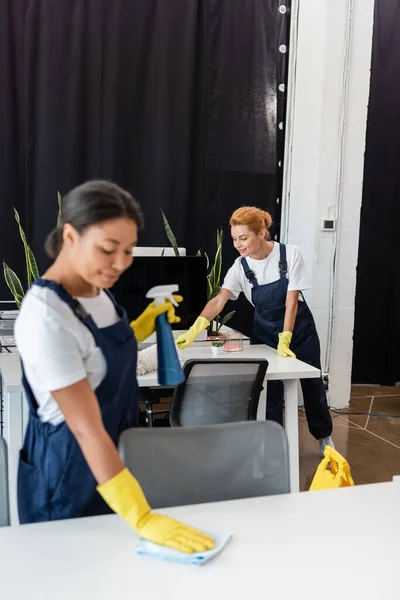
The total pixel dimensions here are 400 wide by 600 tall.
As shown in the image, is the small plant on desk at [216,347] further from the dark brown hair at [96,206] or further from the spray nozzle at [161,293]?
the dark brown hair at [96,206]

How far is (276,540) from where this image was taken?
4.14 ft

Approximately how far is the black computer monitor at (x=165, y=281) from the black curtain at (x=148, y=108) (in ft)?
4.70

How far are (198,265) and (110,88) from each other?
1843mm

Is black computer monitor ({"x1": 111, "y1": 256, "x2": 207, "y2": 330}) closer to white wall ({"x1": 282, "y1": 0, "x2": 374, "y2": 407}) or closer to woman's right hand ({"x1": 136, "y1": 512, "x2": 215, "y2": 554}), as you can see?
white wall ({"x1": 282, "y1": 0, "x2": 374, "y2": 407})

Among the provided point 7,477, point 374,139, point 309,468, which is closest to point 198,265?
point 309,468

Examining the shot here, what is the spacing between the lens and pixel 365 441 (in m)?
3.85

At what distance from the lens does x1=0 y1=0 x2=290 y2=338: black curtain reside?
409 centimetres

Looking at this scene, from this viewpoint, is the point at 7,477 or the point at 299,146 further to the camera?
the point at 299,146

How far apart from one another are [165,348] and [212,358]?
1.10 m

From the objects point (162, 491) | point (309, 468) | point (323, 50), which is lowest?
point (309, 468)

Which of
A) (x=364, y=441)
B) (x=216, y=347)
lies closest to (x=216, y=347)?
(x=216, y=347)

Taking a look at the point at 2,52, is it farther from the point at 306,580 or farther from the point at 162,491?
the point at 306,580

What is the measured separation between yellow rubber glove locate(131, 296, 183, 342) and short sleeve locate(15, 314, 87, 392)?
1.04 feet

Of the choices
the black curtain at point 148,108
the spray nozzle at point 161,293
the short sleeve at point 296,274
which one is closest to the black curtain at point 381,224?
the black curtain at point 148,108
